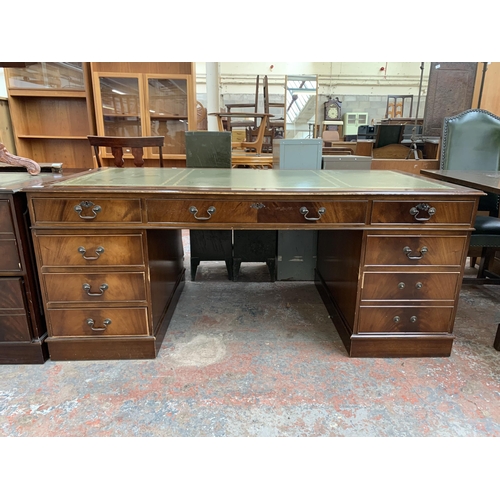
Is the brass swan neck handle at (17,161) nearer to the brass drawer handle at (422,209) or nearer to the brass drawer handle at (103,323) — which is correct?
the brass drawer handle at (103,323)

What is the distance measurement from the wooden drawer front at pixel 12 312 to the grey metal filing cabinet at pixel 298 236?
1.56m

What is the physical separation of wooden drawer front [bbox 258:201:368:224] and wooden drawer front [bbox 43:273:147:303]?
0.64 meters

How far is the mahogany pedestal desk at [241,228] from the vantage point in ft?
4.81

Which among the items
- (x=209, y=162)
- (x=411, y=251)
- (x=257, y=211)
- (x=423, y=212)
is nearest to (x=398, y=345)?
(x=411, y=251)

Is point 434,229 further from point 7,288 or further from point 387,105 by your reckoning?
point 387,105

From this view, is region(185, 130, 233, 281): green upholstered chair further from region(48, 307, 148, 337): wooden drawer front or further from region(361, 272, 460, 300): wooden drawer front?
region(361, 272, 460, 300): wooden drawer front

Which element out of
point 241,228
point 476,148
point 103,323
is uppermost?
point 476,148

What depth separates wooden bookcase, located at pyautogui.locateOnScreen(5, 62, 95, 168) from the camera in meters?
3.71

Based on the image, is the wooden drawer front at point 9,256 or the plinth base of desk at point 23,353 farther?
the plinth base of desk at point 23,353

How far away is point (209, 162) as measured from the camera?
253cm

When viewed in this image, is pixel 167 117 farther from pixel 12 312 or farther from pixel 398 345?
pixel 398 345

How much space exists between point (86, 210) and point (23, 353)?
29.0 inches

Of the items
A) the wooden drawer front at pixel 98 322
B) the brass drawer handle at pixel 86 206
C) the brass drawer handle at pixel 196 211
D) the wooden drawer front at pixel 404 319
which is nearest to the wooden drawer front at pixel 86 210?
the brass drawer handle at pixel 86 206

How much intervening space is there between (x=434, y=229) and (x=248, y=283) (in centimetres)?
135
